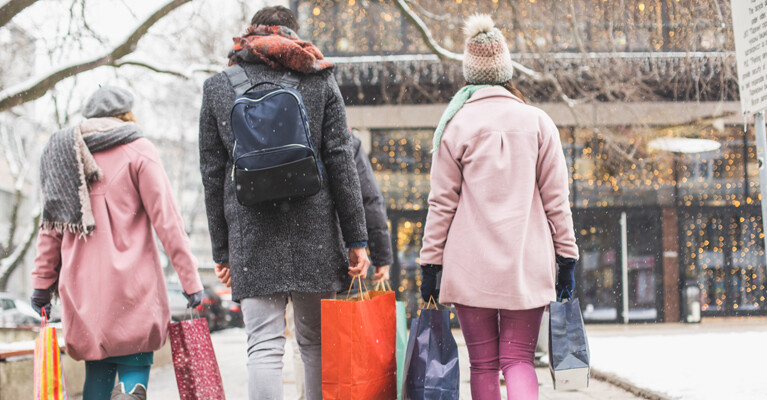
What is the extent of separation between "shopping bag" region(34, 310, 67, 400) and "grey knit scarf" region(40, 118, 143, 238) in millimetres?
491

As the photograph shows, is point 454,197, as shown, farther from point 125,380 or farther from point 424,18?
point 424,18

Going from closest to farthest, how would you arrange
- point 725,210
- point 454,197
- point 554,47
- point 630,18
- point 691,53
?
point 454,197 < point 691,53 < point 630,18 < point 554,47 < point 725,210

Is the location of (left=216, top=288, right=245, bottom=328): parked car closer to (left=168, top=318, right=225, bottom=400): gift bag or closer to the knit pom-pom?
(left=168, top=318, right=225, bottom=400): gift bag

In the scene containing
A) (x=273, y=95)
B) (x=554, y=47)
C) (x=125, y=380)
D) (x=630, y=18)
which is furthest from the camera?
(x=554, y=47)

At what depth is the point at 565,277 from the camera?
303 centimetres

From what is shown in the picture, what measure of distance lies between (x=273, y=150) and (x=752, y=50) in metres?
2.73

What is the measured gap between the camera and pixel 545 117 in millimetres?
3102

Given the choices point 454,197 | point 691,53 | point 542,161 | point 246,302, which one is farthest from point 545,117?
point 691,53

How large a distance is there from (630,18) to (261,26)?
281 inches

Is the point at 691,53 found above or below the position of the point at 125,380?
above

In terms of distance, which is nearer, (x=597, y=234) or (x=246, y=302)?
(x=246, y=302)

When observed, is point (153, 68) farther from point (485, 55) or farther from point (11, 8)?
point (485, 55)

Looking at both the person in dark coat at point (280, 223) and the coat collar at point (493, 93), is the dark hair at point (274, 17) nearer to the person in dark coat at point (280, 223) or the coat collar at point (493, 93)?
the person in dark coat at point (280, 223)

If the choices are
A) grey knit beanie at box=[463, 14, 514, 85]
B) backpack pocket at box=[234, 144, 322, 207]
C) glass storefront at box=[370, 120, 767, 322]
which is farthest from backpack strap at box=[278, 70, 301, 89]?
glass storefront at box=[370, 120, 767, 322]
